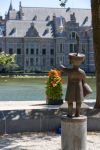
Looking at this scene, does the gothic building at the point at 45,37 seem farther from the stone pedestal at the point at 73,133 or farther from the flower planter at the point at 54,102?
the stone pedestal at the point at 73,133

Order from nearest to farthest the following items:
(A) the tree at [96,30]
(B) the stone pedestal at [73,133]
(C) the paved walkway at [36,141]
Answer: (B) the stone pedestal at [73,133]
(C) the paved walkway at [36,141]
(A) the tree at [96,30]

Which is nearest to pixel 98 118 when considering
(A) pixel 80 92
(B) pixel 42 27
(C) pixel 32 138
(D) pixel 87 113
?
(D) pixel 87 113

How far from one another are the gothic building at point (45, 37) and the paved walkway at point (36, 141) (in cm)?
6674

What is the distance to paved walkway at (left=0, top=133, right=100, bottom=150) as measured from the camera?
27.6 feet

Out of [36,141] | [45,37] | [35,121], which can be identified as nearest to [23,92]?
[35,121]

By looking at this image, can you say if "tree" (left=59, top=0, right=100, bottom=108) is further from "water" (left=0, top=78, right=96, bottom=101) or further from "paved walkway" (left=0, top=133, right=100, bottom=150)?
"water" (left=0, top=78, right=96, bottom=101)

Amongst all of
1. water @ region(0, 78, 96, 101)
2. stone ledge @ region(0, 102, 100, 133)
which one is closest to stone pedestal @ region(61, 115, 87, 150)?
stone ledge @ region(0, 102, 100, 133)

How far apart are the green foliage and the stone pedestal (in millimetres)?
6617

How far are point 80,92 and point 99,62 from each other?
3864mm

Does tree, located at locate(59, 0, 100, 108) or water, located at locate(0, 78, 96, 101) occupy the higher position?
tree, located at locate(59, 0, 100, 108)

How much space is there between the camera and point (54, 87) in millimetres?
14086

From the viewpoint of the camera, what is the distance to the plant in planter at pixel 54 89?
14.1 meters

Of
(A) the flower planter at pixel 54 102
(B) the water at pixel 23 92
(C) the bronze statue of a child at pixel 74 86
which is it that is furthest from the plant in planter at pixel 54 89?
(C) the bronze statue of a child at pixel 74 86

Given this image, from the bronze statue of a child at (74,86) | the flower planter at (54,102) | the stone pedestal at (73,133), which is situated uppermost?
the bronze statue of a child at (74,86)
